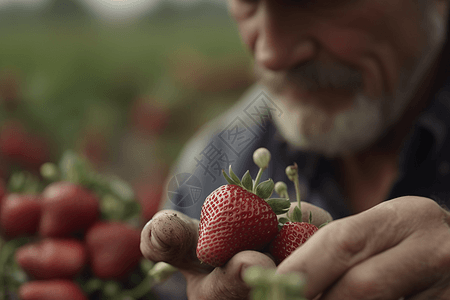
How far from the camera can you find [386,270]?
0.28 m

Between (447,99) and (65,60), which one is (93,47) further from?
(447,99)

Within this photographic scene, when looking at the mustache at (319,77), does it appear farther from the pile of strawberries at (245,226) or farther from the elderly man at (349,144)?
the pile of strawberries at (245,226)

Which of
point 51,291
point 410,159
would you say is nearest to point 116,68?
point 410,159

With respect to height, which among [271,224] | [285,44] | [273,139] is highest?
[285,44]

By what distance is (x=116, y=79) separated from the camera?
1.79 meters

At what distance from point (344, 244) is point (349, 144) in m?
0.72

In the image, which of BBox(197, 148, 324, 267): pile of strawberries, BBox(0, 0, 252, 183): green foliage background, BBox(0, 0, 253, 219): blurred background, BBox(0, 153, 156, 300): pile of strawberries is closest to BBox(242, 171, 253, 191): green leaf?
BBox(197, 148, 324, 267): pile of strawberries

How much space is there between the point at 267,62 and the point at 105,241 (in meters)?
0.43

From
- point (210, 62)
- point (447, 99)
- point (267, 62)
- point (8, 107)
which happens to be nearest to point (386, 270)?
point (267, 62)

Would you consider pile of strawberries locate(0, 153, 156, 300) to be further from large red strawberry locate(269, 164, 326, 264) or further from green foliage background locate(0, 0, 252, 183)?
green foliage background locate(0, 0, 252, 183)

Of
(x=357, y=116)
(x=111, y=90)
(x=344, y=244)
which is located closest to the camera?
(x=344, y=244)

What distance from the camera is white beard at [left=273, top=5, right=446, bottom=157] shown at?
88 centimetres

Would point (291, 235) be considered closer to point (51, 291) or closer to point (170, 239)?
point (170, 239)

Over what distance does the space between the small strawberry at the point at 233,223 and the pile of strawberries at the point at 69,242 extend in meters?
0.29
